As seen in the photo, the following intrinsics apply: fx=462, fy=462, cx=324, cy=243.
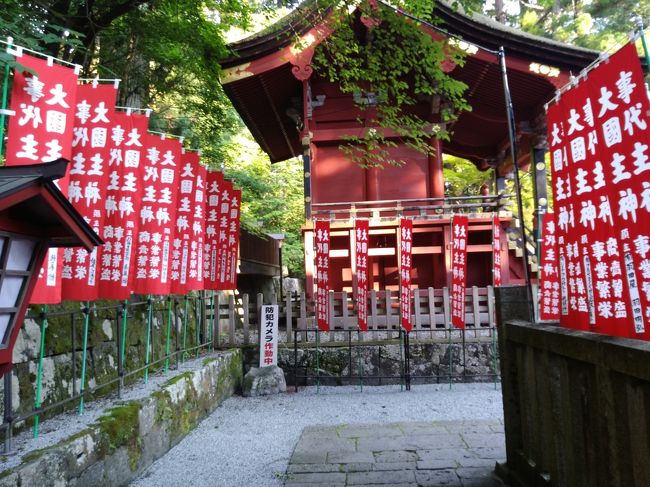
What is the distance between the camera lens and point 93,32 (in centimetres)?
573

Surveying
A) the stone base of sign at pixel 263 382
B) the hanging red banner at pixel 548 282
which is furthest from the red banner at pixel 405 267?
the stone base of sign at pixel 263 382

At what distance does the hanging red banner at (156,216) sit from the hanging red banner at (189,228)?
76 cm

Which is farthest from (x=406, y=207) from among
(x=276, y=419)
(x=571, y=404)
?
(x=571, y=404)

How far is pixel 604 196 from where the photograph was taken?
8.29 feet

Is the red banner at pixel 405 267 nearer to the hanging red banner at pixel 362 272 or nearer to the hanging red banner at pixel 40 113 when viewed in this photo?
the hanging red banner at pixel 362 272

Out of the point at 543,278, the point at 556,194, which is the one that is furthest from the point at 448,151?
the point at 556,194

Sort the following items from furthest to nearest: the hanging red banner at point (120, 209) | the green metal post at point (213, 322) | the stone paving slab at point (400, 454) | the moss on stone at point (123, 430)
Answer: the green metal post at point (213, 322), the hanging red banner at point (120, 209), the stone paving slab at point (400, 454), the moss on stone at point (123, 430)

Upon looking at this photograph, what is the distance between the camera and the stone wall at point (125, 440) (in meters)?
2.74

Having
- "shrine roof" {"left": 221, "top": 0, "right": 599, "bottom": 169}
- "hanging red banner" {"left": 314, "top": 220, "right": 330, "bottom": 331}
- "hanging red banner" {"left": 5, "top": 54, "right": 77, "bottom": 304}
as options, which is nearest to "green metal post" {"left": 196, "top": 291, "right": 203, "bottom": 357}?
"hanging red banner" {"left": 314, "top": 220, "right": 330, "bottom": 331}

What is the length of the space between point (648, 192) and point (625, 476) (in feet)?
4.19

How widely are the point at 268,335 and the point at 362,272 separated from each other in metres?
2.07

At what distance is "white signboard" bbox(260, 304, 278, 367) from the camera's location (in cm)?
727

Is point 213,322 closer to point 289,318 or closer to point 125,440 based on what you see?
point 289,318

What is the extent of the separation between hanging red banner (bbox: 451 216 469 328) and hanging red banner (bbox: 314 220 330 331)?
86.9 inches
